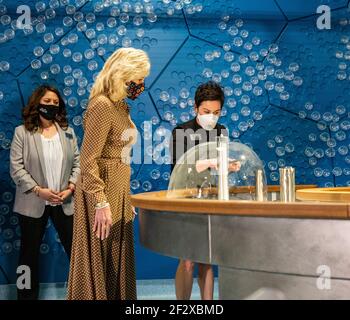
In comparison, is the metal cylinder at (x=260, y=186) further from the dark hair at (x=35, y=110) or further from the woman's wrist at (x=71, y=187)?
the dark hair at (x=35, y=110)

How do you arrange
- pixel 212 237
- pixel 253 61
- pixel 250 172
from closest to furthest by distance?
pixel 212 237
pixel 250 172
pixel 253 61

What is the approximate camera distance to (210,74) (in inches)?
195

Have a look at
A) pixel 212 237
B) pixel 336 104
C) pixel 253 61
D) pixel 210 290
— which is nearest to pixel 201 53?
pixel 253 61

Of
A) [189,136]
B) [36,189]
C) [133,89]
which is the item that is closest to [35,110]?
[36,189]

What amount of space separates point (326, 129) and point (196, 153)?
2.79 metres

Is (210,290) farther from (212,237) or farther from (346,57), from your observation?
(346,57)

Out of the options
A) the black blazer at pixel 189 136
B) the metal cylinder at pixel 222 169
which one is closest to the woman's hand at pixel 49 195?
the black blazer at pixel 189 136

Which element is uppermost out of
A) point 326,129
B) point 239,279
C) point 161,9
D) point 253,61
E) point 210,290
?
point 161,9

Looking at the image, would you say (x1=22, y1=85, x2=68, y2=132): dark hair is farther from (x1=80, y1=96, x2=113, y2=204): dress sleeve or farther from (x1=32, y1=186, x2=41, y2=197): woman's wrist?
(x1=80, y1=96, x2=113, y2=204): dress sleeve

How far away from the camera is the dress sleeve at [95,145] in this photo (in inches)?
106

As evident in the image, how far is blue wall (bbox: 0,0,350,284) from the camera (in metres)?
4.72

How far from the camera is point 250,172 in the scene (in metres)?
2.48

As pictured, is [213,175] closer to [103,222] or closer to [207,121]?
[103,222]

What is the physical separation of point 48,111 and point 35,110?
11cm
